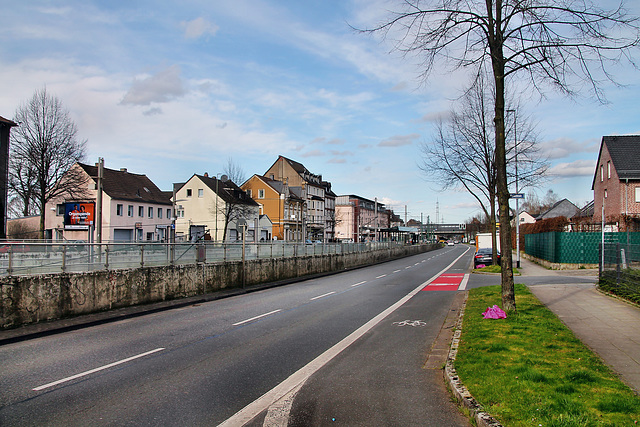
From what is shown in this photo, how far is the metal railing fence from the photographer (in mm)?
10656

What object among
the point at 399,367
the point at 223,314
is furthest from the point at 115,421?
the point at 223,314

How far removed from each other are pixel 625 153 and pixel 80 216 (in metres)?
44.1

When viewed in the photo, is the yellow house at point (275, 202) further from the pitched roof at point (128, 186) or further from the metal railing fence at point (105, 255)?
the metal railing fence at point (105, 255)

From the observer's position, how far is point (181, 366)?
24.1 ft

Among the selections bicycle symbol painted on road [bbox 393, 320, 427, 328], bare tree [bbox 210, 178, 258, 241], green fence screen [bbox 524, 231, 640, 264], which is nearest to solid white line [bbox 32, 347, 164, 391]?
bicycle symbol painted on road [bbox 393, 320, 427, 328]

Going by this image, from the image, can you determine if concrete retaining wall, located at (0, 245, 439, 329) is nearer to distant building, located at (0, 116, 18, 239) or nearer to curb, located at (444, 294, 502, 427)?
curb, located at (444, 294, 502, 427)

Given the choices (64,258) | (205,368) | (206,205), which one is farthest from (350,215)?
(205,368)

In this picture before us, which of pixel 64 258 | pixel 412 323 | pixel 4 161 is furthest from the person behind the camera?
pixel 4 161

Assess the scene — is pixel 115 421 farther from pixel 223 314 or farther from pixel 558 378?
pixel 223 314

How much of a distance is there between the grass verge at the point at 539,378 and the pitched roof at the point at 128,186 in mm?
53012

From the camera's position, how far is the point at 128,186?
59.1 m

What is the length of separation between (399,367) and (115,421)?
415 cm

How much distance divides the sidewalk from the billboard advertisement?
24112mm

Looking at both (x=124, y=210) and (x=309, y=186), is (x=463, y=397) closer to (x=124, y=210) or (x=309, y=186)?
(x=124, y=210)
